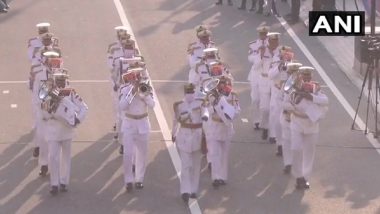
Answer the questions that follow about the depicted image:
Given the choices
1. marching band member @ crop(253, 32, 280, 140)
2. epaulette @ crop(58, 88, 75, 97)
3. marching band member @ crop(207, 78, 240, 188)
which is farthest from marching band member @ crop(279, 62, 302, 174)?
epaulette @ crop(58, 88, 75, 97)

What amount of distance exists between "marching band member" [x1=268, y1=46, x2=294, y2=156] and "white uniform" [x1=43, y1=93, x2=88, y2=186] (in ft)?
12.0

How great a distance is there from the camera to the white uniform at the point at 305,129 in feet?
47.8

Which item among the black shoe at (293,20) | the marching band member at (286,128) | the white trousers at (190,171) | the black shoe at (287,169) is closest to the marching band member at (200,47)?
the marching band member at (286,128)

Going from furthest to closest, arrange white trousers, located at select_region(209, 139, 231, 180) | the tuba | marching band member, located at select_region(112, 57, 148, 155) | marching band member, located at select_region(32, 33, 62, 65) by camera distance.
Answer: marching band member, located at select_region(32, 33, 62, 65)
marching band member, located at select_region(112, 57, 148, 155)
white trousers, located at select_region(209, 139, 231, 180)
the tuba

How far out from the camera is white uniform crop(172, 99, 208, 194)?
1402cm

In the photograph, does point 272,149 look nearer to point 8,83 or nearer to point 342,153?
point 342,153

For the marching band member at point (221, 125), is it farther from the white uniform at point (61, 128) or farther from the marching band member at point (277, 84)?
the white uniform at point (61, 128)

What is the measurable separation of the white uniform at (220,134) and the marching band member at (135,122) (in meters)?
1.02

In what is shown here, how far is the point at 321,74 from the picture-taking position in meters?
21.1

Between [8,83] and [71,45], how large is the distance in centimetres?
344

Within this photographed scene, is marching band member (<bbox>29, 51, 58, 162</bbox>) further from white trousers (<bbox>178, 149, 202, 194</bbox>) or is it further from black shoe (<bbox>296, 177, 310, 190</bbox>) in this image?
black shoe (<bbox>296, 177, 310, 190</bbox>)

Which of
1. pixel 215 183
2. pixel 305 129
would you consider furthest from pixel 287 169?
pixel 215 183

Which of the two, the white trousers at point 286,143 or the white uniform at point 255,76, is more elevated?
the white uniform at point 255,76

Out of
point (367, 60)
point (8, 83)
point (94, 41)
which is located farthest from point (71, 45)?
point (367, 60)
